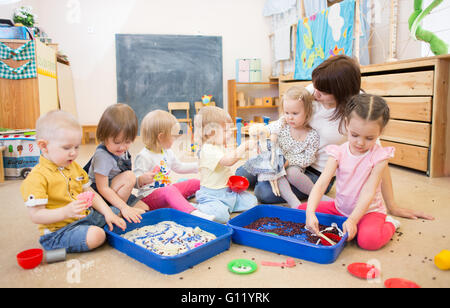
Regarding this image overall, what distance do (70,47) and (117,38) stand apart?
65 centimetres

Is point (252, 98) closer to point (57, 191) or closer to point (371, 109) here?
point (371, 109)

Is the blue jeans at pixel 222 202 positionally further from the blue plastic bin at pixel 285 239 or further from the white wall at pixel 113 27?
the white wall at pixel 113 27

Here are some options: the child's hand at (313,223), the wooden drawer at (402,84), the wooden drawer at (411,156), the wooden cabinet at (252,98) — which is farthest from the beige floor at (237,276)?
the wooden cabinet at (252,98)

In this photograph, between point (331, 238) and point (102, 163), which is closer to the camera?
point (331, 238)

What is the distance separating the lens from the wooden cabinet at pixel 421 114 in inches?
95.1

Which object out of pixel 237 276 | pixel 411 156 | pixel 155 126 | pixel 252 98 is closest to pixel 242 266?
pixel 237 276

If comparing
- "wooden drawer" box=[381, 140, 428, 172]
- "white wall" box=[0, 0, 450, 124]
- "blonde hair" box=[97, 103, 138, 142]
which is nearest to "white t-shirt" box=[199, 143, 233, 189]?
"blonde hair" box=[97, 103, 138, 142]

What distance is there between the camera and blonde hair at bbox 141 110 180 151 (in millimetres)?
1771

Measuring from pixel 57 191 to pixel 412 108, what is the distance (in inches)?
96.6

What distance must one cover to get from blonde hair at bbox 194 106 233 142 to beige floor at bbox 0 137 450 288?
0.55m

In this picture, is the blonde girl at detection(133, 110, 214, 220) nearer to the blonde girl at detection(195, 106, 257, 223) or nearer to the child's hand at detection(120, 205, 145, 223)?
the blonde girl at detection(195, 106, 257, 223)

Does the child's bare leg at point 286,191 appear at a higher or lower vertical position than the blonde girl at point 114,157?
lower

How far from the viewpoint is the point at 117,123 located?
150 centimetres

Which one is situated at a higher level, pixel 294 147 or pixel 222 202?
pixel 294 147
